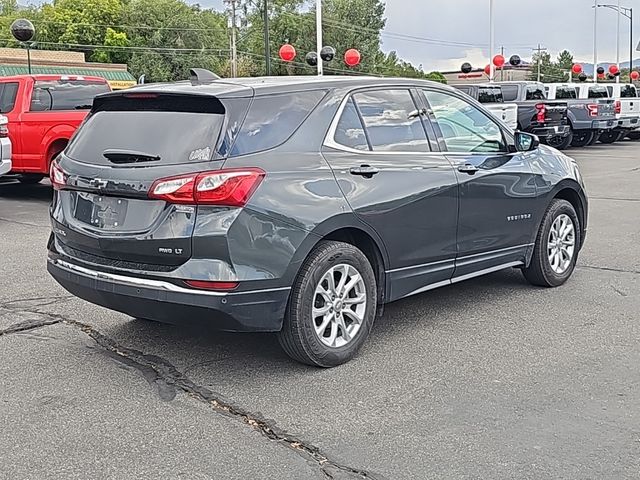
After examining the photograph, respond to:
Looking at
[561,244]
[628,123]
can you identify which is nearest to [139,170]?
[561,244]

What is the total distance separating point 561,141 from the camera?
23469mm

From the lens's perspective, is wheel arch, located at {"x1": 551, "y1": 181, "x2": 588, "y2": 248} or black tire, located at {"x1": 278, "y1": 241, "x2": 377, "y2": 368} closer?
black tire, located at {"x1": 278, "y1": 241, "x2": 377, "y2": 368}

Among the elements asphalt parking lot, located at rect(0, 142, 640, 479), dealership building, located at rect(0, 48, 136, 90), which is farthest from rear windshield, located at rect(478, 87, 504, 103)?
dealership building, located at rect(0, 48, 136, 90)

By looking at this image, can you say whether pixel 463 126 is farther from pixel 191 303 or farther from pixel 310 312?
pixel 191 303

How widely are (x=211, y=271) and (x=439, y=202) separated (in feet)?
6.16

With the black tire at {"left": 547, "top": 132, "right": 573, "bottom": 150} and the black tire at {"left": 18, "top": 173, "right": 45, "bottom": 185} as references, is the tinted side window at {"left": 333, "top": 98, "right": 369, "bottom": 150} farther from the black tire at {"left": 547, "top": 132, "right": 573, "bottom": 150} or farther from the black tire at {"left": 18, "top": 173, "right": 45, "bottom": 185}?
the black tire at {"left": 547, "top": 132, "right": 573, "bottom": 150}

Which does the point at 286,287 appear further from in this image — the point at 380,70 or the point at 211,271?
the point at 380,70

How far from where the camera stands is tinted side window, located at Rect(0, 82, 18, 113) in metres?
13.0

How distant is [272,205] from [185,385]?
1.14 metres

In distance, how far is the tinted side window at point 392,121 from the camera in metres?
5.36

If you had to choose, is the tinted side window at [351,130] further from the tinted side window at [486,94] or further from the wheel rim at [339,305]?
the tinted side window at [486,94]

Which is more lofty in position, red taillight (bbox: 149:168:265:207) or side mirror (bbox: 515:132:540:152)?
side mirror (bbox: 515:132:540:152)

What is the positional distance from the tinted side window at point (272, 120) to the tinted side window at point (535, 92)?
19.0m

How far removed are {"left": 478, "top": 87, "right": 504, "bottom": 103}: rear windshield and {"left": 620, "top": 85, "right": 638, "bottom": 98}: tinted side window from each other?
8.86 meters
